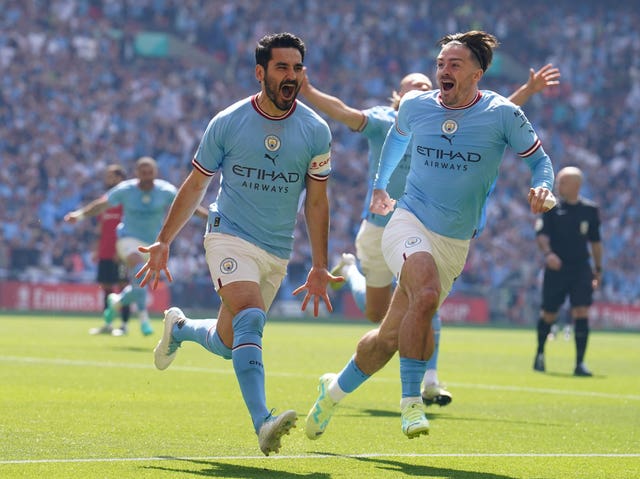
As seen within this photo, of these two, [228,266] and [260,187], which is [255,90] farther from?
[228,266]

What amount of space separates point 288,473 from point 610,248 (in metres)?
33.2

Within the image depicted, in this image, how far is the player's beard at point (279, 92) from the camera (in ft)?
26.4

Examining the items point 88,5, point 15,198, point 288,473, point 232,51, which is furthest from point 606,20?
point 288,473

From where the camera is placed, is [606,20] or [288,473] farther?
[606,20]

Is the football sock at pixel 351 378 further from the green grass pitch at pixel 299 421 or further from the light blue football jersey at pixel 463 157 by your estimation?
the light blue football jersey at pixel 463 157

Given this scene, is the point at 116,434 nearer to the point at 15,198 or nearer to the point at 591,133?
the point at 15,198

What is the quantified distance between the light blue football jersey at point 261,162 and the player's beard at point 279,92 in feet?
0.38

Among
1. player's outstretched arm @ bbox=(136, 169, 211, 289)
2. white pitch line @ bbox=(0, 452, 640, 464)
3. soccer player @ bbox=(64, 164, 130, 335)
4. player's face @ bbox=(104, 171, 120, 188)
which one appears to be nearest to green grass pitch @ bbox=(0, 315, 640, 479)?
white pitch line @ bbox=(0, 452, 640, 464)

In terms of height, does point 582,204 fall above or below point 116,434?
above

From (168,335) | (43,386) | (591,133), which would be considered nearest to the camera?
(168,335)

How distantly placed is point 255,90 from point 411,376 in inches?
1297

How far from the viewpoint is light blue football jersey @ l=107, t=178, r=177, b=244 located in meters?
19.0

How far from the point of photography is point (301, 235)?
3656 cm

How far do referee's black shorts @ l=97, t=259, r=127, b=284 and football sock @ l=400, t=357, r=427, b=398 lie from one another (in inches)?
560
